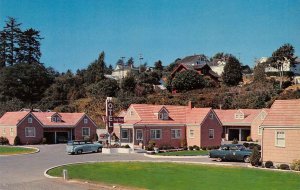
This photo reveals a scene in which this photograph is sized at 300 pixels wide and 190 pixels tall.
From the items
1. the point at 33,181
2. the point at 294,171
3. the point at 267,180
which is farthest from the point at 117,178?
the point at 294,171

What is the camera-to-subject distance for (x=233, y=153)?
119ft

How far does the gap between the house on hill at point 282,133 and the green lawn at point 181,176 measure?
3.15m

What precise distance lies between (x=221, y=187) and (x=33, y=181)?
1113cm

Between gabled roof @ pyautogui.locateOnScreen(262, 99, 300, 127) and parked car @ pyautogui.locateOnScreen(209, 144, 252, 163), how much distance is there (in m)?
4.17

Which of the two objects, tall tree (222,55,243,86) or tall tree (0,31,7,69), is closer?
tall tree (222,55,243,86)

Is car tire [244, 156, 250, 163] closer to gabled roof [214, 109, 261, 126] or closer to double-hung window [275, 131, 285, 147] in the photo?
double-hung window [275, 131, 285, 147]

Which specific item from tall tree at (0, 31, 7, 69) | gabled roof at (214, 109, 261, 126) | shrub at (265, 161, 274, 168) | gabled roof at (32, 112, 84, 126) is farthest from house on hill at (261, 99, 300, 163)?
tall tree at (0, 31, 7, 69)

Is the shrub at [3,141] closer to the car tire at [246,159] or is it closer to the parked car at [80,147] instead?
the parked car at [80,147]

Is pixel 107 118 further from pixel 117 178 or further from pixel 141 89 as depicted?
pixel 141 89

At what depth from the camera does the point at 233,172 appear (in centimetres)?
2823

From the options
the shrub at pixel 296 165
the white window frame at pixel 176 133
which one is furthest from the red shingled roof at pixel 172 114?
the shrub at pixel 296 165

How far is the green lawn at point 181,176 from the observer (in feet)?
73.9

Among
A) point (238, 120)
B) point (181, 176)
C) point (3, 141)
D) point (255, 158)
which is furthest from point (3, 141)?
point (181, 176)

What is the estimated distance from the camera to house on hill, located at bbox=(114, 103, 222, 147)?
5219cm
